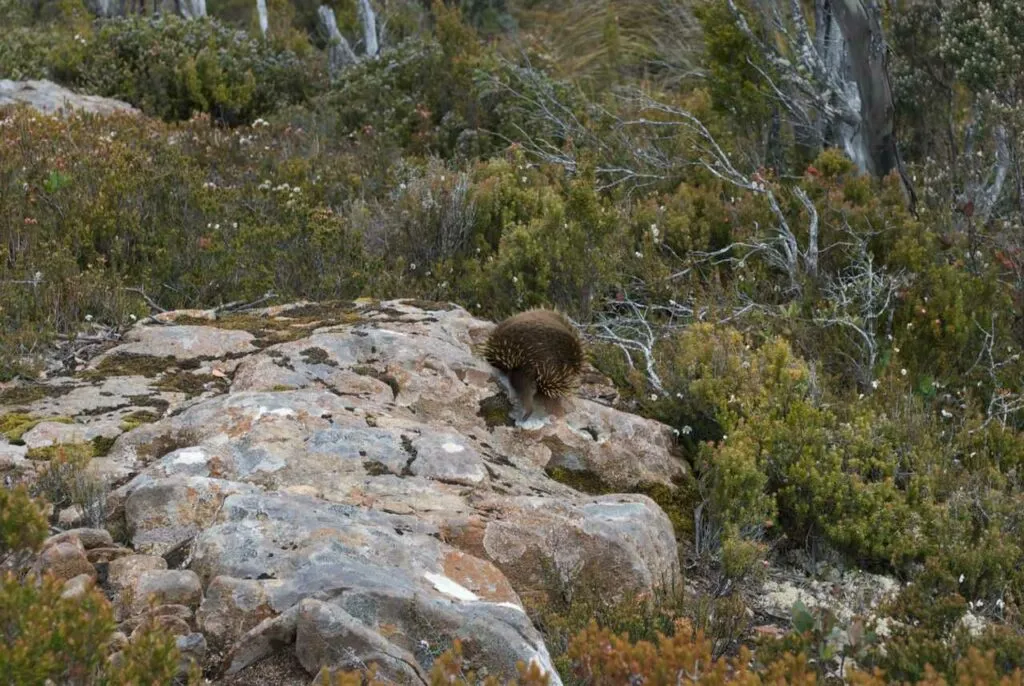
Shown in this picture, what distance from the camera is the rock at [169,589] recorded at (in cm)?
338

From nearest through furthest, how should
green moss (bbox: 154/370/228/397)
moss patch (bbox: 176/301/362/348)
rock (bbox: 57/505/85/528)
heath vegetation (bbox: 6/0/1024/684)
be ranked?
rock (bbox: 57/505/85/528)
heath vegetation (bbox: 6/0/1024/684)
green moss (bbox: 154/370/228/397)
moss patch (bbox: 176/301/362/348)

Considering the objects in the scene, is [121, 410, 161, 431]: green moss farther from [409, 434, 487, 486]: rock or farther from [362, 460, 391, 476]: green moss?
[409, 434, 487, 486]: rock

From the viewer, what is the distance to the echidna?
5211 mm

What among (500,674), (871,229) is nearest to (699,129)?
(871,229)

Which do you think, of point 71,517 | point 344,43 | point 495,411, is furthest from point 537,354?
point 344,43

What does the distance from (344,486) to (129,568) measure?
35.8 inches

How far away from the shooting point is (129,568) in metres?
3.60

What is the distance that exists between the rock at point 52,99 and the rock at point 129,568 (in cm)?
785

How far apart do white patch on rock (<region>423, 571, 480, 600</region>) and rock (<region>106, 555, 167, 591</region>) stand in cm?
84

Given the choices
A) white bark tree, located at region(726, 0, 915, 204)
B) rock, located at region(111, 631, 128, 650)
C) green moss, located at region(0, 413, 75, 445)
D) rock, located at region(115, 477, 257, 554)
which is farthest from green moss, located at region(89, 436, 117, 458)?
white bark tree, located at region(726, 0, 915, 204)

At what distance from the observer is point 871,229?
8062 millimetres

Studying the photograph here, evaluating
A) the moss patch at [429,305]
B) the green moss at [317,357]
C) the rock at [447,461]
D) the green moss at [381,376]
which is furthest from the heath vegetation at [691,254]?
the green moss at [381,376]

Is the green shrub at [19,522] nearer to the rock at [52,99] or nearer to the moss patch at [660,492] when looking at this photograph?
the moss patch at [660,492]

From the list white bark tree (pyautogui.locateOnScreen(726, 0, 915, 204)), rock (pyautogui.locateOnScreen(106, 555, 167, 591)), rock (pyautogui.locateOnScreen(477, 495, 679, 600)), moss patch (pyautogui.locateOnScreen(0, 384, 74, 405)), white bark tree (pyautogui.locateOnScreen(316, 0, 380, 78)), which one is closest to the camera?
rock (pyautogui.locateOnScreen(106, 555, 167, 591))
